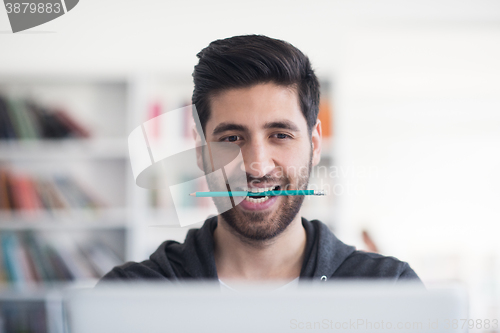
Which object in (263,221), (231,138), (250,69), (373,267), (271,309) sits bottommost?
(373,267)

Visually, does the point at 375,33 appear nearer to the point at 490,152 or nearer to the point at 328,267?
the point at 490,152

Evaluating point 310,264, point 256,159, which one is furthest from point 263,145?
point 310,264

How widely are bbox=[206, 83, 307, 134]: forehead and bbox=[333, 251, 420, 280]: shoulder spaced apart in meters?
0.37

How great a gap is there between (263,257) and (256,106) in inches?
15.5

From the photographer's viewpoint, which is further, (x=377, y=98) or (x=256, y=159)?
(x=377, y=98)

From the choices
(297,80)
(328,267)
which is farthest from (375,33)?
(328,267)

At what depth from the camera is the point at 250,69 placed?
1097mm

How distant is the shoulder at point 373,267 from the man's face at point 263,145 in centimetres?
18

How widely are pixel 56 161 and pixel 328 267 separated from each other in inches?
70.3

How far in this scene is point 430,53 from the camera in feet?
7.77

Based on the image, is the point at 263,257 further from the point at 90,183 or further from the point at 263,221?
the point at 90,183

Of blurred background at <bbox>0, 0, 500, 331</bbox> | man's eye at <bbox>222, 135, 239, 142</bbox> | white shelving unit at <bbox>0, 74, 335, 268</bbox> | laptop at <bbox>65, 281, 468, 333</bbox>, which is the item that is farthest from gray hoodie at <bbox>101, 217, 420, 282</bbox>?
blurred background at <bbox>0, 0, 500, 331</bbox>

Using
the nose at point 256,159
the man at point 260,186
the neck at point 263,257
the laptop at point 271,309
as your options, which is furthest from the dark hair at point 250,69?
the laptop at point 271,309

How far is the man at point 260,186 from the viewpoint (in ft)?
3.51
